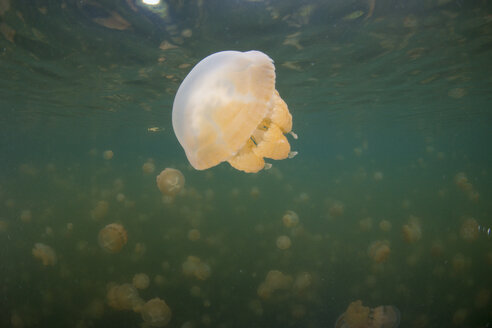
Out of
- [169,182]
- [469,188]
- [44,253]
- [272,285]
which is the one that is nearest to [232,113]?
[169,182]

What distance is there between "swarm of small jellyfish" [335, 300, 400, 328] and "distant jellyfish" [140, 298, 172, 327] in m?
2.68

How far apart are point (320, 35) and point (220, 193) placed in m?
10.4

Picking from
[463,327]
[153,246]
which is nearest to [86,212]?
[153,246]

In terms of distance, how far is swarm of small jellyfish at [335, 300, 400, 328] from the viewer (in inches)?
161

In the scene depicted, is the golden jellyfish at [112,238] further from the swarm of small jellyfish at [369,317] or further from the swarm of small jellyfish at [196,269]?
the swarm of small jellyfish at [369,317]

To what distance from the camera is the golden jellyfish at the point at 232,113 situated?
6.37ft

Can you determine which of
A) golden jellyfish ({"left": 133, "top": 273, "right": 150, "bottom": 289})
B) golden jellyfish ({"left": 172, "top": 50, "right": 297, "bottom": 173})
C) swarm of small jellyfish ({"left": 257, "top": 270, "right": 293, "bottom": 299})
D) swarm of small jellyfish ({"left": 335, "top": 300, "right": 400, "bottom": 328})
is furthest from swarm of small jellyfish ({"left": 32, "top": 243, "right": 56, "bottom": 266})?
swarm of small jellyfish ({"left": 335, "top": 300, "right": 400, "bottom": 328})

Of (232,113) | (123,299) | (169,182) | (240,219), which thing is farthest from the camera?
(240,219)

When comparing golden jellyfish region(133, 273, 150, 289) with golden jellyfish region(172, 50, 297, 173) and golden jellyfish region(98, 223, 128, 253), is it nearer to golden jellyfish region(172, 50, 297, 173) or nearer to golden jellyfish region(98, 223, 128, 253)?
golden jellyfish region(98, 223, 128, 253)

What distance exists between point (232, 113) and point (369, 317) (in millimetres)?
3942

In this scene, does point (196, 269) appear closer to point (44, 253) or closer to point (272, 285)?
point (272, 285)

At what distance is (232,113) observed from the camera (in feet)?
6.38

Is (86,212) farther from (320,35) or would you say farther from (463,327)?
(463,327)

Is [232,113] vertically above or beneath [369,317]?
above
